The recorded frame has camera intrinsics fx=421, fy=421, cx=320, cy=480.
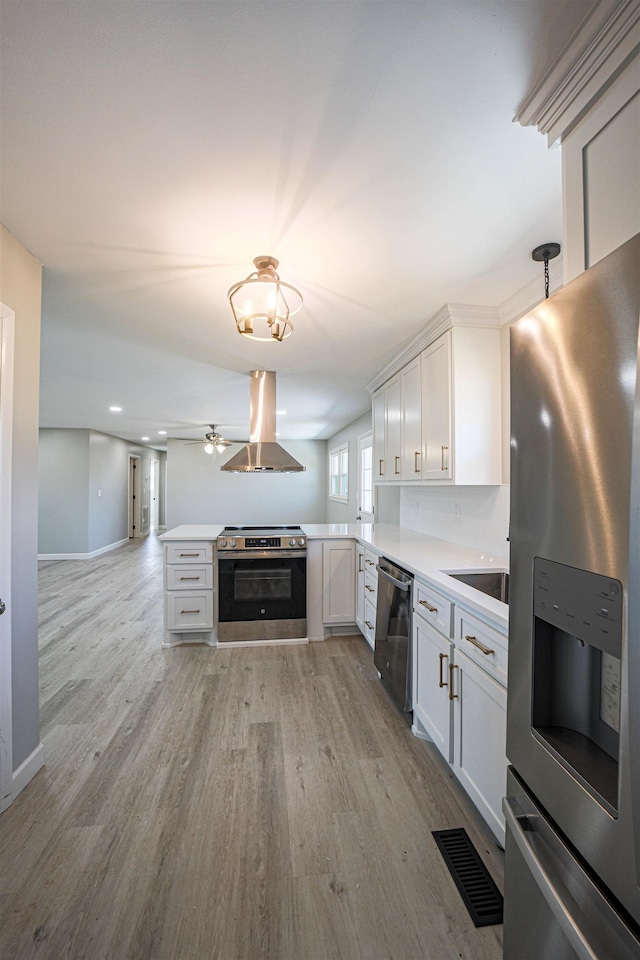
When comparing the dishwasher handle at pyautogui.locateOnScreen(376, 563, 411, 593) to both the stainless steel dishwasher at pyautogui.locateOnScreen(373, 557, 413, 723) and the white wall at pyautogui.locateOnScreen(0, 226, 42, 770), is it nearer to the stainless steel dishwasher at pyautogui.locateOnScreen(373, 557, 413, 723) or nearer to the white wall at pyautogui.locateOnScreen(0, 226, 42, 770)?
the stainless steel dishwasher at pyautogui.locateOnScreen(373, 557, 413, 723)

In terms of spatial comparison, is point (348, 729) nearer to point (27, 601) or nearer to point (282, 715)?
point (282, 715)

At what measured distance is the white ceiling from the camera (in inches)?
38.6

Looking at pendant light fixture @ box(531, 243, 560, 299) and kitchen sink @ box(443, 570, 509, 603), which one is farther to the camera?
kitchen sink @ box(443, 570, 509, 603)

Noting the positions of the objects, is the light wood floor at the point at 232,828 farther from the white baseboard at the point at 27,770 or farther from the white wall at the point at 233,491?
the white wall at the point at 233,491

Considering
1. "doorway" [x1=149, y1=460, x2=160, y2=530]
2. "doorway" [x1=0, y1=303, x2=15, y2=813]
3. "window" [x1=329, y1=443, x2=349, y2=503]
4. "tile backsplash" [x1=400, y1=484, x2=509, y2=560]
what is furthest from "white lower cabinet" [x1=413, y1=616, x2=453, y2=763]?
"doorway" [x1=149, y1=460, x2=160, y2=530]

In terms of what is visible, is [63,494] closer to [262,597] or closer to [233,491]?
[233,491]

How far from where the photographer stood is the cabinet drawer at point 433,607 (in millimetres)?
1917

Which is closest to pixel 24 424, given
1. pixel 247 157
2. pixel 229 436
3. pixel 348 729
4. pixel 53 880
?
pixel 247 157

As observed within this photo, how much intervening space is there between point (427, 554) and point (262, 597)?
163 centimetres

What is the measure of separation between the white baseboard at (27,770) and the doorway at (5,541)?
40 millimetres

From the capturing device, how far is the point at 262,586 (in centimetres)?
365

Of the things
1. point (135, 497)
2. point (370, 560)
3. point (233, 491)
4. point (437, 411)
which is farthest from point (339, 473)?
point (135, 497)

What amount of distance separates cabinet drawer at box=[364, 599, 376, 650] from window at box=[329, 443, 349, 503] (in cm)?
412

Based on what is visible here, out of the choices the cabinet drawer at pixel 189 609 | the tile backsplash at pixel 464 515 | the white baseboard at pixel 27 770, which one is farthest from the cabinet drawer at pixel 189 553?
the tile backsplash at pixel 464 515
